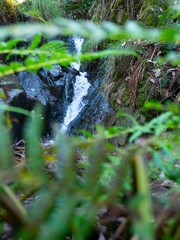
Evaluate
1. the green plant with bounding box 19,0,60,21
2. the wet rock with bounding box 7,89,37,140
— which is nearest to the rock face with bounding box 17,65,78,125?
the wet rock with bounding box 7,89,37,140

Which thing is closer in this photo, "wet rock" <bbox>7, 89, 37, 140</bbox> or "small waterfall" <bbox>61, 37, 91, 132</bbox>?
"wet rock" <bbox>7, 89, 37, 140</bbox>

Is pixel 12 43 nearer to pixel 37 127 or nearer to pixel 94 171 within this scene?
pixel 37 127

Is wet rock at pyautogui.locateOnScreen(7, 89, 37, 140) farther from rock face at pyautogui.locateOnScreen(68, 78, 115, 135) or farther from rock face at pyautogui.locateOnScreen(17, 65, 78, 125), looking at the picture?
rock face at pyautogui.locateOnScreen(68, 78, 115, 135)

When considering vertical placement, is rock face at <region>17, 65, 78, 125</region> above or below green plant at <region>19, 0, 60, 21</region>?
below

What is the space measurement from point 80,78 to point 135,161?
473 centimetres

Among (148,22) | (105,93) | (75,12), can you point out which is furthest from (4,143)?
(75,12)

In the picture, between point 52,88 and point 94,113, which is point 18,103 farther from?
point 94,113

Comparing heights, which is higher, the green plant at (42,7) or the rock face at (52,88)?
the green plant at (42,7)

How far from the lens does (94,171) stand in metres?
0.24

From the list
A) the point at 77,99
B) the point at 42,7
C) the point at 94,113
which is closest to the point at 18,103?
the point at 77,99

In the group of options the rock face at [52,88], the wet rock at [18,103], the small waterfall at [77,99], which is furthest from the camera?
the rock face at [52,88]

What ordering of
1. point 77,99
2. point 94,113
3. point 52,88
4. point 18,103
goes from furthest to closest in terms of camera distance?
point 52,88 → point 77,99 → point 18,103 → point 94,113

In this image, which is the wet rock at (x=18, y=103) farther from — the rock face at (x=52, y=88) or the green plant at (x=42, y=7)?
the green plant at (x=42, y=7)

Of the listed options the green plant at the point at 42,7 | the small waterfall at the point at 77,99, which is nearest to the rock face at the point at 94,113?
the small waterfall at the point at 77,99
